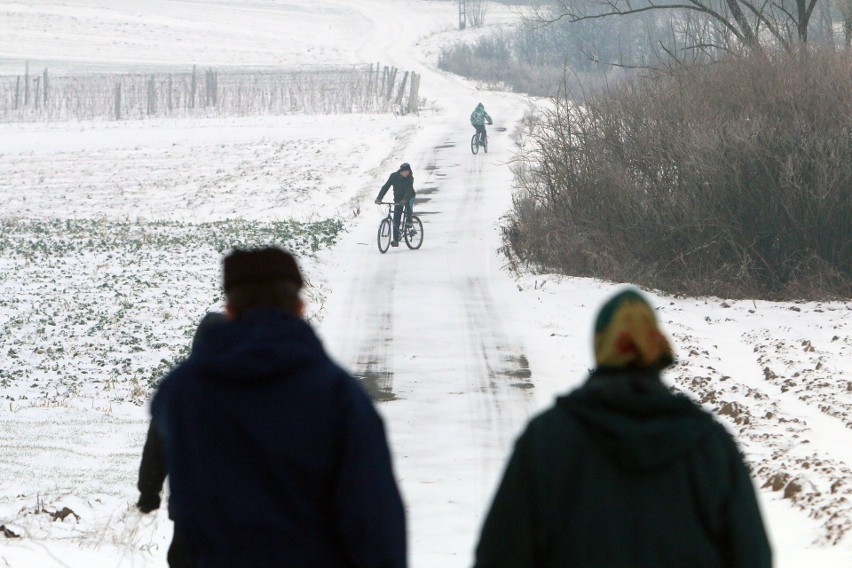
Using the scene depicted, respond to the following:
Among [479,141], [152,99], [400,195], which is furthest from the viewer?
[152,99]

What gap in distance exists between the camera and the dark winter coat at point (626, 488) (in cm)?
283

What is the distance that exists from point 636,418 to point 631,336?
196 mm

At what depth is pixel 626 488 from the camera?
2.84m

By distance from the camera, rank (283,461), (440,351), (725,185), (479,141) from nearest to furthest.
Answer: (283,461)
(440,351)
(725,185)
(479,141)

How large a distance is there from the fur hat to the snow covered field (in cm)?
419

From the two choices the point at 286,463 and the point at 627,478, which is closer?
the point at 627,478

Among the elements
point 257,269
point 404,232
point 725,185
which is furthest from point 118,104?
point 257,269

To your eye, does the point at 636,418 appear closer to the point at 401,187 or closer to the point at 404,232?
the point at 401,187

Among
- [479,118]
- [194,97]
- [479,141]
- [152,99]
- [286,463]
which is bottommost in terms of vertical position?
[286,463]

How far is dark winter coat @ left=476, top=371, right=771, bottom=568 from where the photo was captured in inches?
111

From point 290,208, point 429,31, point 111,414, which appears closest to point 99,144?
point 290,208

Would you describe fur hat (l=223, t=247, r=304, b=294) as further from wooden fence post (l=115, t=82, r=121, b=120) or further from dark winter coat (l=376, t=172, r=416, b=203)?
wooden fence post (l=115, t=82, r=121, b=120)

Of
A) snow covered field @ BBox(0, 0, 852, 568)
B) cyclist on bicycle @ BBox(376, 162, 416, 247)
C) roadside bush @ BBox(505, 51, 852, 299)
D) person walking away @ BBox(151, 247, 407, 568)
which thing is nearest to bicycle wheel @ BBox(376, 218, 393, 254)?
cyclist on bicycle @ BBox(376, 162, 416, 247)

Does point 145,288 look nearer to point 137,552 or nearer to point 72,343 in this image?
point 72,343
